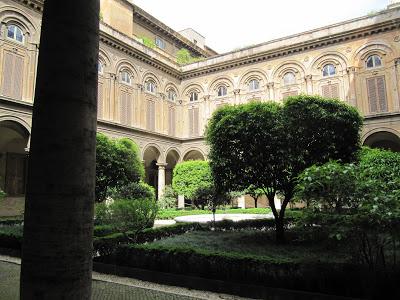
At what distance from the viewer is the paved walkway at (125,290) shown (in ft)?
17.0

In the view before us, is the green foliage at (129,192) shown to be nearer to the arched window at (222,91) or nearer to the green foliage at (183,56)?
the arched window at (222,91)

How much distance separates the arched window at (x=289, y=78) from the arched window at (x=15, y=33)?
16692mm

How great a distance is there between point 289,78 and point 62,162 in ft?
81.7

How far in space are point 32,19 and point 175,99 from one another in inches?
492

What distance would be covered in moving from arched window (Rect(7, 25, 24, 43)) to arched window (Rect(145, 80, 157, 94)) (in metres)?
9.32

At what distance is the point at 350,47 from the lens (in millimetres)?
22625

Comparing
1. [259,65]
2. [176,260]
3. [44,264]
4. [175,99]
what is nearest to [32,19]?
[175,99]

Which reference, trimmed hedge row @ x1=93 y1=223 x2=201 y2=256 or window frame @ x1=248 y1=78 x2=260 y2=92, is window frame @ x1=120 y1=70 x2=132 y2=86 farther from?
trimmed hedge row @ x1=93 y1=223 x2=201 y2=256

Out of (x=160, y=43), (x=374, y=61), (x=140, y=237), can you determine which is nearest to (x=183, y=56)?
(x=160, y=43)

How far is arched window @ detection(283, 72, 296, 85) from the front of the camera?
2473cm

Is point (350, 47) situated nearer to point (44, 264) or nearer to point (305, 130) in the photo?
point (305, 130)

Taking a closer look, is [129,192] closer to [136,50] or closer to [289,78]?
[136,50]

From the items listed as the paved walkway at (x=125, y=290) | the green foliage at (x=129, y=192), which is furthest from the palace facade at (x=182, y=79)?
the paved walkway at (x=125, y=290)

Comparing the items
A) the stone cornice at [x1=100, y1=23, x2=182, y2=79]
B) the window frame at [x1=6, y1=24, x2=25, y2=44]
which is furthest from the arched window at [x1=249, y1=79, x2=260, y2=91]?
the window frame at [x1=6, y1=24, x2=25, y2=44]
